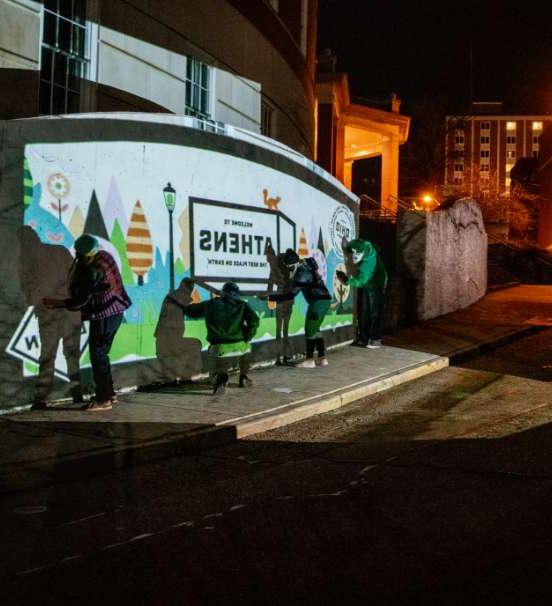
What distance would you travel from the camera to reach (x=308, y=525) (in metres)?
4.83

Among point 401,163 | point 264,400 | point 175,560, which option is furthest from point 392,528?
point 401,163

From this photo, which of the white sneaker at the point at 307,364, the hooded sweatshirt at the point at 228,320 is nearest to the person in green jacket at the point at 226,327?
the hooded sweatshirt at the point at 228,320

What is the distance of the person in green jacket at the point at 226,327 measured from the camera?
944cm

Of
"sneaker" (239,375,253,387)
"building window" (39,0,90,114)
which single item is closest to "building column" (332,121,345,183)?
"building window" (39,0,90,114)

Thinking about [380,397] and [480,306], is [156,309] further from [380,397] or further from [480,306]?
[480,306]

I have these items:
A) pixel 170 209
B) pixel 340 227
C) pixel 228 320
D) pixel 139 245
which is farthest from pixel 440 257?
pixel 139 245

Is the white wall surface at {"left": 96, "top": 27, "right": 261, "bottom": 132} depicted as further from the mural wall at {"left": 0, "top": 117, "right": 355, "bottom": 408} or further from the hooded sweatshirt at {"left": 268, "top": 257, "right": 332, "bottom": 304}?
the hooded sweatshirt at {"left": 268, "top": 257, "right": 332, "bottom": 304}

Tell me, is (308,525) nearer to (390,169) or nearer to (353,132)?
(390,169)

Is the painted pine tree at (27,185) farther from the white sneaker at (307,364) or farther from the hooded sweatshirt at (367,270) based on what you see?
the hooded sweatshirt at (367,270)

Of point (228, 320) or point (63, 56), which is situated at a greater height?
point (63, 56)

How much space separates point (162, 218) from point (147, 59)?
402cm

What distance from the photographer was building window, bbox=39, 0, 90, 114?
1104 cm

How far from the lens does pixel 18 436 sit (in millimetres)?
7211

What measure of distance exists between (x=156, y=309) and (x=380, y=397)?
318 centimetres
